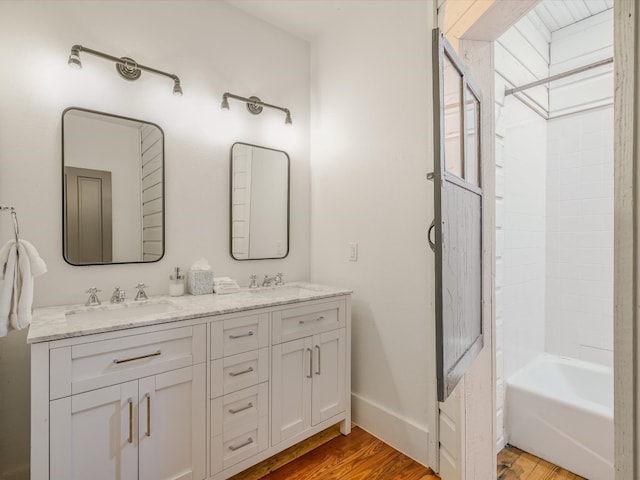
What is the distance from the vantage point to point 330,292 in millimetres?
2080

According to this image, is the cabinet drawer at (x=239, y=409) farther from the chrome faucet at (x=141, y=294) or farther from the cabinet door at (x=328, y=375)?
the chrome faucet at (x=141, y=294)

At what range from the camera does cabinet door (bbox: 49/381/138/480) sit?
1.22 meters

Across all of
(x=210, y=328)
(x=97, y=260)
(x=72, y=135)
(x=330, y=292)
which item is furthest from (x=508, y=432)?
(x=72, y=135)

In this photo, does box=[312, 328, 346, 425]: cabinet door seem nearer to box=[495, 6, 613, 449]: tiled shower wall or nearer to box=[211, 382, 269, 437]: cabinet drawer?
box=[211, 382, 269, 437]: cabinet drawer

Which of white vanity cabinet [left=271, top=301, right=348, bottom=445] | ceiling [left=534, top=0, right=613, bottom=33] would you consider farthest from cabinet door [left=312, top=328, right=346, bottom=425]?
ceiling [left=534, top=0, right=613, bottom=33]

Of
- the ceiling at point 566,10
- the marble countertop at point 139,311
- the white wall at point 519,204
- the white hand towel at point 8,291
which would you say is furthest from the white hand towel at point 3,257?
the ceiling at point 566,10

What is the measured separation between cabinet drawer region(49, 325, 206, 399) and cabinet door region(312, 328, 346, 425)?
705mm

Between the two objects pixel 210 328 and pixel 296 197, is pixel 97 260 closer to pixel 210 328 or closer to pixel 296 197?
pixel 210 328

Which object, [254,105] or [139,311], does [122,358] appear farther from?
[254,105]

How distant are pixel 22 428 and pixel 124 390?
0.70 m

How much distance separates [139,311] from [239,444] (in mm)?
818

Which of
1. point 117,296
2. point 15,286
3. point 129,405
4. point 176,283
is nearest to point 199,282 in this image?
point 176,283

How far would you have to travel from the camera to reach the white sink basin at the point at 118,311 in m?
1.57

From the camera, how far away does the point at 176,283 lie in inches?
77.7
